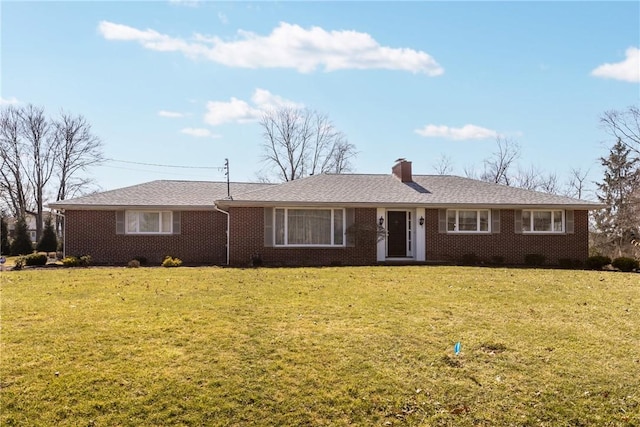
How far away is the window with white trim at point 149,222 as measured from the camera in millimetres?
19250

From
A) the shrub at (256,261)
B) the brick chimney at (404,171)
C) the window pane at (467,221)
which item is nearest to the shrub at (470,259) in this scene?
the window pane at (467,221)

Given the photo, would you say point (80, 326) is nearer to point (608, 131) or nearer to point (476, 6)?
point (476, 6)

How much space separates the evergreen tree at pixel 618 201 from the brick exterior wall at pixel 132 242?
21.6 metres

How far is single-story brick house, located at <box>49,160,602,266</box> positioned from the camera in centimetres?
1739

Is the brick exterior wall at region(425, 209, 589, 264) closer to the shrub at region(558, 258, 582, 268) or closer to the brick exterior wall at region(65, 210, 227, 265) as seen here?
the shrub at region(558, 258, 582, 268)

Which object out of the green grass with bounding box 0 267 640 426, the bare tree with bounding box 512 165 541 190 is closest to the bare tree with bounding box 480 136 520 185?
the bare tree with bounding box 512 165 541 190

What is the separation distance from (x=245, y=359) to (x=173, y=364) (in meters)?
0.82

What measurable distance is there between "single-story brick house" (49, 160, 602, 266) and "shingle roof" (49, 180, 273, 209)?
52 millimetres

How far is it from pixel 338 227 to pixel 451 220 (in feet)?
14.4

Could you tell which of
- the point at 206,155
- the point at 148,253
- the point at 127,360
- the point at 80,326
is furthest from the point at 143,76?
the point at 206,155

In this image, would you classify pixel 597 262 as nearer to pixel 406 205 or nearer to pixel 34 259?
pixel 406 205

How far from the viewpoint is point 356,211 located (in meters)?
17.8

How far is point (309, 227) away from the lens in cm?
1775

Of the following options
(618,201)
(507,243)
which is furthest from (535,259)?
(618,201)
